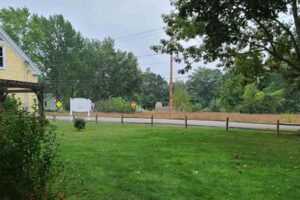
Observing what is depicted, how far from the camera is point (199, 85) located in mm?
107125

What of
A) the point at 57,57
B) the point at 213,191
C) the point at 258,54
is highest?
the point at 57,57

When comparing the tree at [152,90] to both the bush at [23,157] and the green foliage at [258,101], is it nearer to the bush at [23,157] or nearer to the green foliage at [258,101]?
the green foliage at [258,101]

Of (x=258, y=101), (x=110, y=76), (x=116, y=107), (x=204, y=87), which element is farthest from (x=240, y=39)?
(x=204, y=87)

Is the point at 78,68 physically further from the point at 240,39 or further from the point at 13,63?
the point at 240,39

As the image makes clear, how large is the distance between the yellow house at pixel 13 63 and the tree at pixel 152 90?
74971 millimetres

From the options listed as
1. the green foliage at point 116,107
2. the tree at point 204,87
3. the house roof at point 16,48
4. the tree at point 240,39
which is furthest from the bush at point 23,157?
the tree at point 204,87

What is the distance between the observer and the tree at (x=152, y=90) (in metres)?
109

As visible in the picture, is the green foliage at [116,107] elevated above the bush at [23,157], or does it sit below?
above

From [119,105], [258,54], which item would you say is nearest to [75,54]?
[119,105]

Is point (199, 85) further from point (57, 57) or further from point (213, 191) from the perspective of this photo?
point (213, 191)

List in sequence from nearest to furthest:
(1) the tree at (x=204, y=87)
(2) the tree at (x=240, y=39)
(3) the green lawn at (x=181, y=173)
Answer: (3) the green lawn at (x=181, y=173) < (2) the tree at (x=240, y=39) < (1) the tree at (x=204, y=87)

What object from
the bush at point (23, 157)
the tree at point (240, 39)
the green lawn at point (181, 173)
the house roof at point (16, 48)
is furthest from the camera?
the house roof at point (16, 48)

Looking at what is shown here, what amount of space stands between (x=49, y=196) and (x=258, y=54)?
20.2m

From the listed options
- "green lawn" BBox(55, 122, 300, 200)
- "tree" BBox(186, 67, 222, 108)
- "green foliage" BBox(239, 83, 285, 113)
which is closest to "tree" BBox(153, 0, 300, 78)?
"green lawn" BBox(55, 122, 300, 200)
